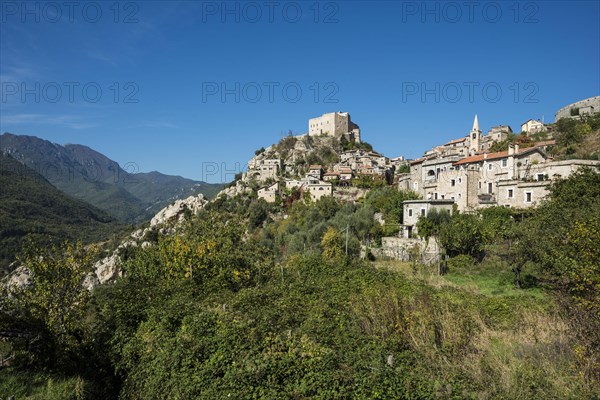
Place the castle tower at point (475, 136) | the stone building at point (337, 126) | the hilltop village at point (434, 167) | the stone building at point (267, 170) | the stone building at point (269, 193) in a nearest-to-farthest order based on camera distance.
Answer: the hilltop village at point (434, 167) < the castle tower at point (475, 136) < the stone building at point (269, 193) < the stone building at point (267, 170) < the stone building at point (337, 126)

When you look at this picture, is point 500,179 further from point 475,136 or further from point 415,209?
point 475,136

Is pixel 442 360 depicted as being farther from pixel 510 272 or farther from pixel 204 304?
pixel 510 272

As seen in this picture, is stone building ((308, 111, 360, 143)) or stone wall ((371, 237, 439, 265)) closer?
stone wall ((371, 237, 439, 265))

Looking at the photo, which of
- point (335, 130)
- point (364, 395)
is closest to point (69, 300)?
point (364, 395)

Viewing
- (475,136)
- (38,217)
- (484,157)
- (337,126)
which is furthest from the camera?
(38,217)

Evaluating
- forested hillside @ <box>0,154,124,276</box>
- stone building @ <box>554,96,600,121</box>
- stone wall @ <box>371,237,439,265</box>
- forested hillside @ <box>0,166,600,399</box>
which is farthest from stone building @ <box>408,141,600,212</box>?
forested hillside @ <box>0,154,124,276</box>

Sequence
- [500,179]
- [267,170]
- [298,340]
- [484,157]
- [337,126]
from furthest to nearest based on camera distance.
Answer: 1. [337,126]
2. [267,170]
3. [484,157]
4. [500,179]
5. [298,340]

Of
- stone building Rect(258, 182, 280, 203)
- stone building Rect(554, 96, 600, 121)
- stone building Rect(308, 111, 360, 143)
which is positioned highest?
stone building Rect(308, 111, 360, 143)

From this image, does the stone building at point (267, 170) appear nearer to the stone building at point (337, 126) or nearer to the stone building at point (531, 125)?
the stone building at point (337, 126)

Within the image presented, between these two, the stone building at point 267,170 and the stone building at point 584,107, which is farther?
the stone building at point 267,170

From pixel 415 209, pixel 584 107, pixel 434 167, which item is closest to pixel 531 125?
pixel 584 107

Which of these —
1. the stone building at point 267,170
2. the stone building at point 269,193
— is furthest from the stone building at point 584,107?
the stone building at point 267,170

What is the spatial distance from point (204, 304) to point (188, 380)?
390cm

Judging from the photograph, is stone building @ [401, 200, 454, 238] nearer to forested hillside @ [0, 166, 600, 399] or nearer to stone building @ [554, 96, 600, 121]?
forested hillside @ [0, 166, 600, 399]
